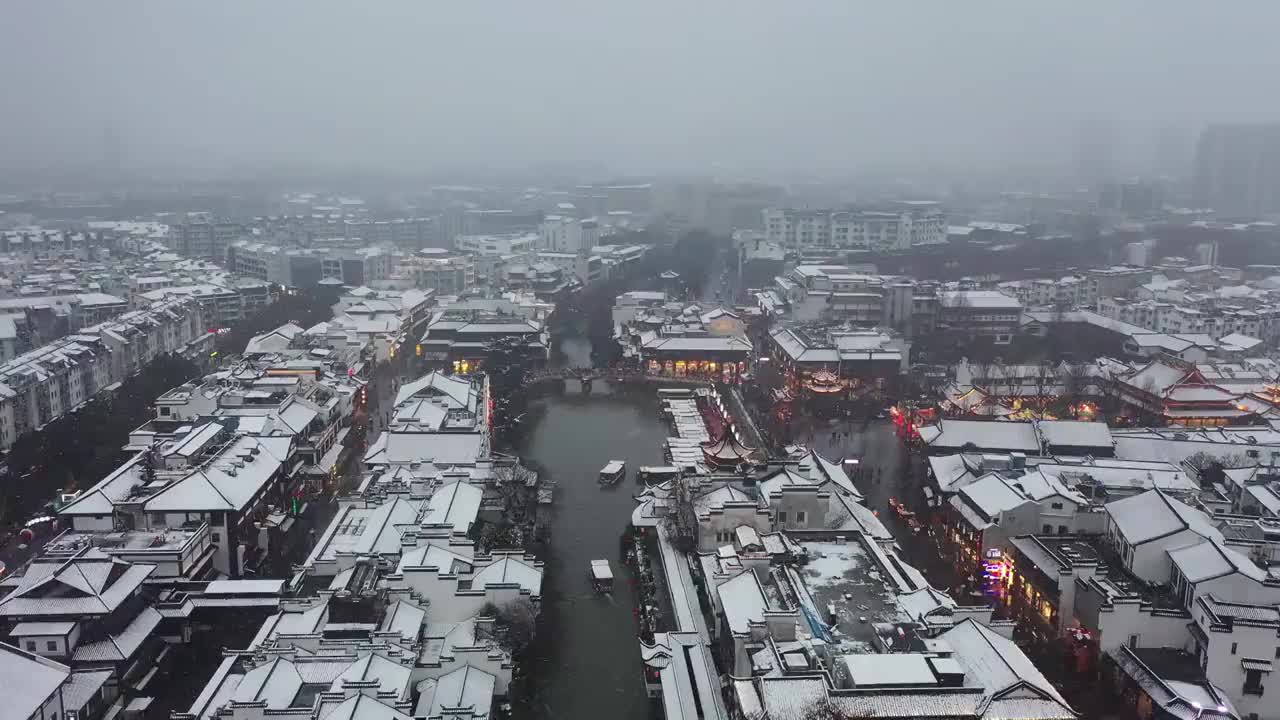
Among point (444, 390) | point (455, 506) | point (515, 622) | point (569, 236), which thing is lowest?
point (515, 622)

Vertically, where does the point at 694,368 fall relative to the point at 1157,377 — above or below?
below

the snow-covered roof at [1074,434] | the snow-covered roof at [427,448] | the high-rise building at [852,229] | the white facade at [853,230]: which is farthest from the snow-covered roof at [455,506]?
the high-rise building at [852,229]

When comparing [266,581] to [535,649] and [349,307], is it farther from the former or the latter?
[349,307]

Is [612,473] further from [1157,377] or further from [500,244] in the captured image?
[500,244]

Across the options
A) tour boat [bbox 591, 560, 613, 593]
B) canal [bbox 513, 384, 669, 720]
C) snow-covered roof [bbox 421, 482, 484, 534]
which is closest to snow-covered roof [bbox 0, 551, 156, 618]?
snow-covered roof [bbox 421, 482, 484, 534]

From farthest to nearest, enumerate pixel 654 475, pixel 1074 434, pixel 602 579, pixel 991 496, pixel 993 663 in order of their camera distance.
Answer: pixel 654 475, pixel 1074 434, pixel 991 496, pixel 602 579, pixel 993 663

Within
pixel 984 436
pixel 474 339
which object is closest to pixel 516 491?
pixel 984 436
